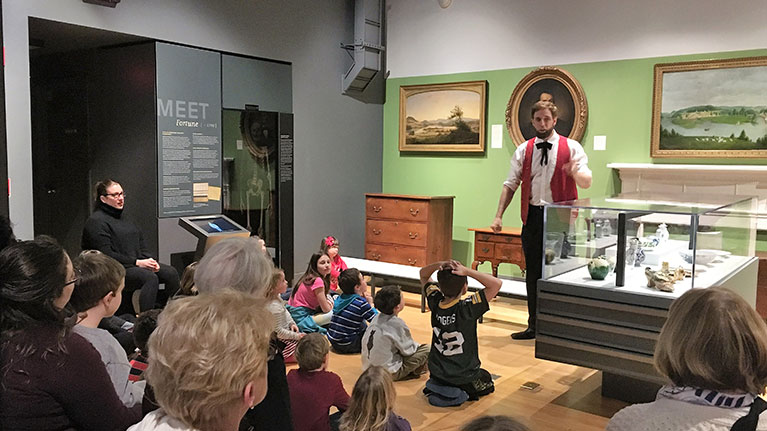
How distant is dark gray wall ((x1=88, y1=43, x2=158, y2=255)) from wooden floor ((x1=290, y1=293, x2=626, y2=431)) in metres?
2.60

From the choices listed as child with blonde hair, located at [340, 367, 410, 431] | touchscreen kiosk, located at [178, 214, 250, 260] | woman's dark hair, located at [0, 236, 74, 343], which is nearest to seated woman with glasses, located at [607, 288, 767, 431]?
child with blonde hair, located at [340, 367, 410, 431]

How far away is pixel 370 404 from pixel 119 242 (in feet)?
11.6

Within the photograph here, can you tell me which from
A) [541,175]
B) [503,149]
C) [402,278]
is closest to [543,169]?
[541,175]

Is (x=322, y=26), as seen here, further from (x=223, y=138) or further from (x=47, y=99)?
(x=47, y=99)

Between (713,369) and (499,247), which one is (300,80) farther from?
(713,369)

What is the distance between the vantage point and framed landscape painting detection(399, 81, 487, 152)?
25.4ft

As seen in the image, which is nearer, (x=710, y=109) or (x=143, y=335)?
(x=143, y=335)

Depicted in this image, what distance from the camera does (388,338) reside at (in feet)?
13.9

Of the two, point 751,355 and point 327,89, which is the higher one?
point 327,89

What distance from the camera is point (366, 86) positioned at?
8.38 meters

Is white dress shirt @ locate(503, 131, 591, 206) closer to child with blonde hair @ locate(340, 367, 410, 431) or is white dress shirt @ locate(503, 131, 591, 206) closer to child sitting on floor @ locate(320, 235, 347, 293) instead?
child sitting on floor @ locate(320, 235, 347, 293)

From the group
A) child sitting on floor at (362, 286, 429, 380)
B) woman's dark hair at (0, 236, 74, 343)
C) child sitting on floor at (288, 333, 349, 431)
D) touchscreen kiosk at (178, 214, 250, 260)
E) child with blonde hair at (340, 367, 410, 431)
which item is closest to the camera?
woman's dark hair at (0, 236, 74, 343)

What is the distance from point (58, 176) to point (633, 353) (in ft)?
20.1

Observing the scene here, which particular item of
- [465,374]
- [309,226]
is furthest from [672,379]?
[309,226]
